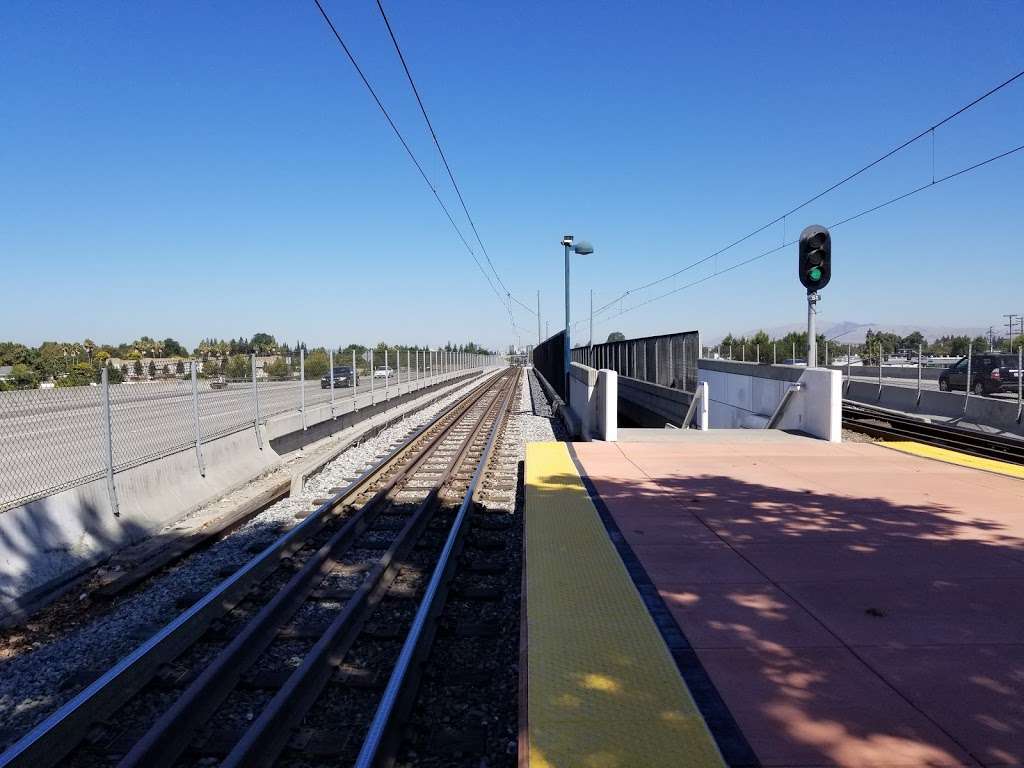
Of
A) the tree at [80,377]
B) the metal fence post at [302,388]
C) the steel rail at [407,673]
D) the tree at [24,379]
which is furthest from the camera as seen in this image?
the metal fence post at [302,388]

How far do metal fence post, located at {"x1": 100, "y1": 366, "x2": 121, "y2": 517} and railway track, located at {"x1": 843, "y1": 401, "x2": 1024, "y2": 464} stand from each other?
13.2 metres

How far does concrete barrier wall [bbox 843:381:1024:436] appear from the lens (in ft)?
55.5

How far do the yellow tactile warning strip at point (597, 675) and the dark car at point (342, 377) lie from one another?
48.8 feet

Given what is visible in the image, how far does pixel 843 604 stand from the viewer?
14.8 feet

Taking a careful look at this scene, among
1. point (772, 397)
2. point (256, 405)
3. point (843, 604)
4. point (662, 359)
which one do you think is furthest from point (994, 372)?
point (256, 405)

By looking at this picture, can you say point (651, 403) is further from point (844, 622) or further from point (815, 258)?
point (844, 622)

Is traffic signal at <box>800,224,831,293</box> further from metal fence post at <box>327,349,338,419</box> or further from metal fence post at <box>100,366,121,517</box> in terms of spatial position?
metal fence post at <box>327,349,338,419</box>

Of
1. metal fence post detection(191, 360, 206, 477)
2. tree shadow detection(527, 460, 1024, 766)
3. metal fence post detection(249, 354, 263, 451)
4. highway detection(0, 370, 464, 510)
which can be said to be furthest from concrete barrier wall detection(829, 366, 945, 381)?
metal fence post detection(191, 360, 206, 477)

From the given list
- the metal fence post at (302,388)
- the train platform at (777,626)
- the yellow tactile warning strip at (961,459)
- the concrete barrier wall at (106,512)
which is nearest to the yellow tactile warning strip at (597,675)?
the train platform at (777,626)

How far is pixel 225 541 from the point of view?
25.6 feet

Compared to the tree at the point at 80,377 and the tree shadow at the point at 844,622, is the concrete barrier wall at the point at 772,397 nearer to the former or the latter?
the tree shadow at the point at 844,622

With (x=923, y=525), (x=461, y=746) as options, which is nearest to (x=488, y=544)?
(x=461, y=746)

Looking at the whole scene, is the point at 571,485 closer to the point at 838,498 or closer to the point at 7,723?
the point at 838,498

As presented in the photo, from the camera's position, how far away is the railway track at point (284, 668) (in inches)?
147
